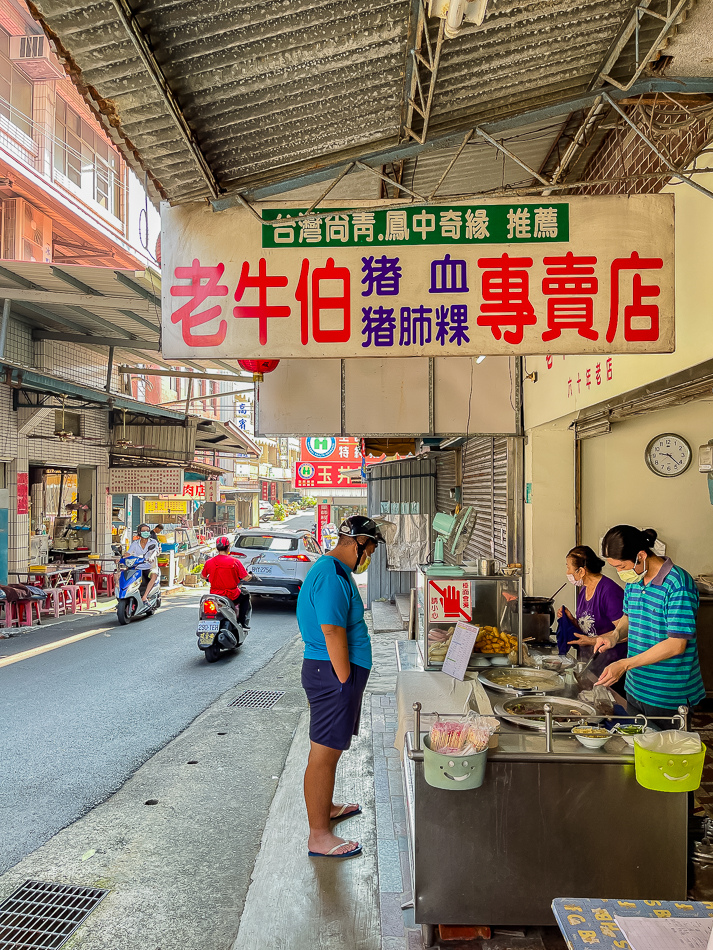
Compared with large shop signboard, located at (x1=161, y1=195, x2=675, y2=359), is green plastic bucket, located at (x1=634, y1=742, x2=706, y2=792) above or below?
below

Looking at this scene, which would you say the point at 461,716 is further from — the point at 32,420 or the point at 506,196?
the point at 32,420

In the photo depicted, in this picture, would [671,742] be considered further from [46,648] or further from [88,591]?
[88,591]

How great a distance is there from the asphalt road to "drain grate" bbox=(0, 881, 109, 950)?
0.41m

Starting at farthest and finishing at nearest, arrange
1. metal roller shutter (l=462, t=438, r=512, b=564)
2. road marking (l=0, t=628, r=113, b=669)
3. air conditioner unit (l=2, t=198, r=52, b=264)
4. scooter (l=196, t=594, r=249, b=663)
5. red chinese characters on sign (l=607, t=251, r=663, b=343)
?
1. air conditioner unit (l=2, t=198, r=52, b=264)
2. scooter (l=196, t=594, r=249, b=663)
3. road marking (l=0, t=628, r=113, b=669)
4. metal roller shutter (l=462, t=438, r=512, b=564)
5. red chinese characters on sign (l=607, t=251, r=663, b=343)

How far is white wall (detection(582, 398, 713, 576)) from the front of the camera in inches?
278

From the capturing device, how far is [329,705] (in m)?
3.70

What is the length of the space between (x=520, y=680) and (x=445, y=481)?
924cm

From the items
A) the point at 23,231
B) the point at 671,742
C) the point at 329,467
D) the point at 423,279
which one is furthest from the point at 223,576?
the point at 329,467

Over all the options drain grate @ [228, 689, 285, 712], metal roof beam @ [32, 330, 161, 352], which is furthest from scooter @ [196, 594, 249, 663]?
metal roof beam @ [32, 330, 161, 352]

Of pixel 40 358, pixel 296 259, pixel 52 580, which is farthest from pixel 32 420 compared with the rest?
pixel 296 259

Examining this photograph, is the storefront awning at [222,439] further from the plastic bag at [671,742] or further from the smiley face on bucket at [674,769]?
the smiley face on bucket at [674,769]

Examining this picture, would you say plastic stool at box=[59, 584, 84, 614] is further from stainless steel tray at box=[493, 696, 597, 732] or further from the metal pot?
stainless steel tray at box=[493, 696, 597, 732]

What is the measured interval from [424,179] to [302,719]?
5681mm

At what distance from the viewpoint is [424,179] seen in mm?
6621
